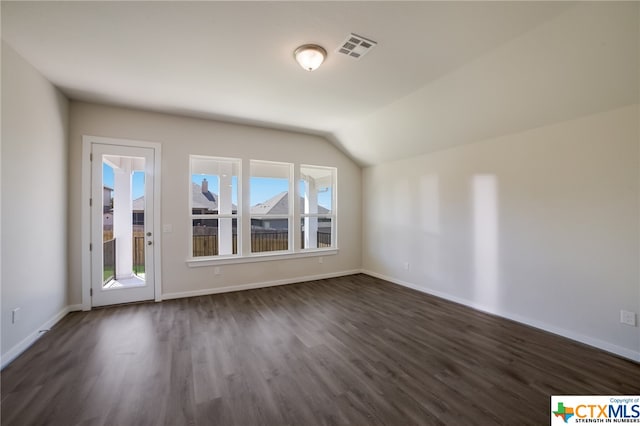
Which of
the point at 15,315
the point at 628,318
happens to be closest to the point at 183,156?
the point at 15,315

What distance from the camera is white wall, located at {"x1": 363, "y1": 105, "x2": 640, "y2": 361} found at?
2582 millimetres

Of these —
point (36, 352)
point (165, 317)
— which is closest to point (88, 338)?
point (36, 352)

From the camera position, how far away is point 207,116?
14.1 ft

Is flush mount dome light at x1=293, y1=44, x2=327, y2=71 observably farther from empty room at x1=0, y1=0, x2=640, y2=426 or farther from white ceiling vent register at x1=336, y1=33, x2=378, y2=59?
white ceiling vent register at x1=336, y1=33, x2=378, y2=59

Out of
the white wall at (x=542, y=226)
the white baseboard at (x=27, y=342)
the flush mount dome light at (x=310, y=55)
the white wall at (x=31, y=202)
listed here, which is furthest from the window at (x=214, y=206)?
the white wall at (x=542, y=226)

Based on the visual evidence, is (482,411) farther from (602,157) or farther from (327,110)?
(327,110)

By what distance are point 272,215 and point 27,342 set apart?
337 cm

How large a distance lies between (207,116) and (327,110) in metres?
1.94

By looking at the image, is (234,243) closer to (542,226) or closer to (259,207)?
(259,207)

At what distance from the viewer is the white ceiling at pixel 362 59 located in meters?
2.06

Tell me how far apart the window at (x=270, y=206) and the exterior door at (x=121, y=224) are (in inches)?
64.0

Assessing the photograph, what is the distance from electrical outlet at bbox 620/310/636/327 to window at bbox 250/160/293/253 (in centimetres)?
447

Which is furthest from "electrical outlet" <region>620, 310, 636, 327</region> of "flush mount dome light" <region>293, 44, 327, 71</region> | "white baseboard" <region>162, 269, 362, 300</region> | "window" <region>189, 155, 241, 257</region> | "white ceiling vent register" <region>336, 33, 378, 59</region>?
"window" <region>189, 155, 241, 257</region>

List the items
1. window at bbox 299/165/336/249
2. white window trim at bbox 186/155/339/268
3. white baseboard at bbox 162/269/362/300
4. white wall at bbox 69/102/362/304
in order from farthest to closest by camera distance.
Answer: window at bbox 299/165/336/249
white window trim at bbox 186/155/339/268
white baseboard at bbox 162/269/362/300
white wall at bbox 69/102/362/304
